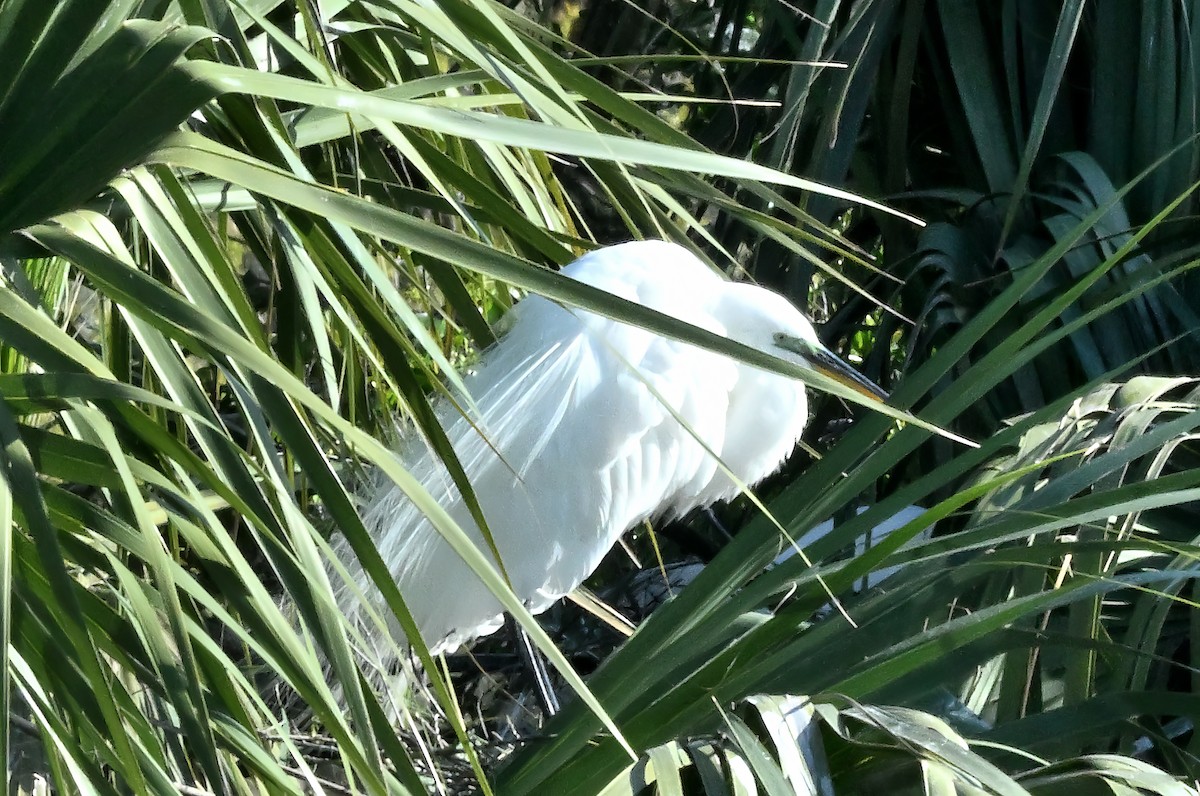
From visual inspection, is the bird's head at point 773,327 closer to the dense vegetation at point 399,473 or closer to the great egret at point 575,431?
the great egret at point 575,431

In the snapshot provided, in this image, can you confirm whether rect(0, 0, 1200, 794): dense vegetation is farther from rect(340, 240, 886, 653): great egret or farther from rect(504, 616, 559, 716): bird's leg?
rect(504, 616, 559, 716): bird's leg

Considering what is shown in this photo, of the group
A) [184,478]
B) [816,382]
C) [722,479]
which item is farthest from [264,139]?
[722,479]

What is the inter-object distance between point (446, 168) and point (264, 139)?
4.0 inches

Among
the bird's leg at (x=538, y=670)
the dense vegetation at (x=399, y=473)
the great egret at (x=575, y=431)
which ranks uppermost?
the dense vegetation at (x=399, y=473)

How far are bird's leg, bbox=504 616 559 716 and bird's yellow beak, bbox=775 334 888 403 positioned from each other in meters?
0.60

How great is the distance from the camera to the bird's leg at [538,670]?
5.91 feet

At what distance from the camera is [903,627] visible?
2.20 ft

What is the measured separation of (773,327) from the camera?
72.6 inches

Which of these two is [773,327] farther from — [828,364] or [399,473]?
[399,473]

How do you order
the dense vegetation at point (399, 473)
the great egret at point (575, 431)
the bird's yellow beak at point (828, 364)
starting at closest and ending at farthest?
the dense vegetation at point (399, 473), the bird's yellow beak at point (828, 364), the great egret at point (575, 431)

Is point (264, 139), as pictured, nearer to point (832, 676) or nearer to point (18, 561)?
point (18, 561)

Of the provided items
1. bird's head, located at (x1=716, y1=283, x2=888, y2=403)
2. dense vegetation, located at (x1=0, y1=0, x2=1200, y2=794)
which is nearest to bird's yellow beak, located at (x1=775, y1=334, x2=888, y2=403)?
bird's head, located at (x1=716, y1=283, x2=888, y2=403)

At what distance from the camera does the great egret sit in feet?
5.89

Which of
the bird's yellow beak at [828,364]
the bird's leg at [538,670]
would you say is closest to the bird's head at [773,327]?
the bird's yellow beak at [828,364]
